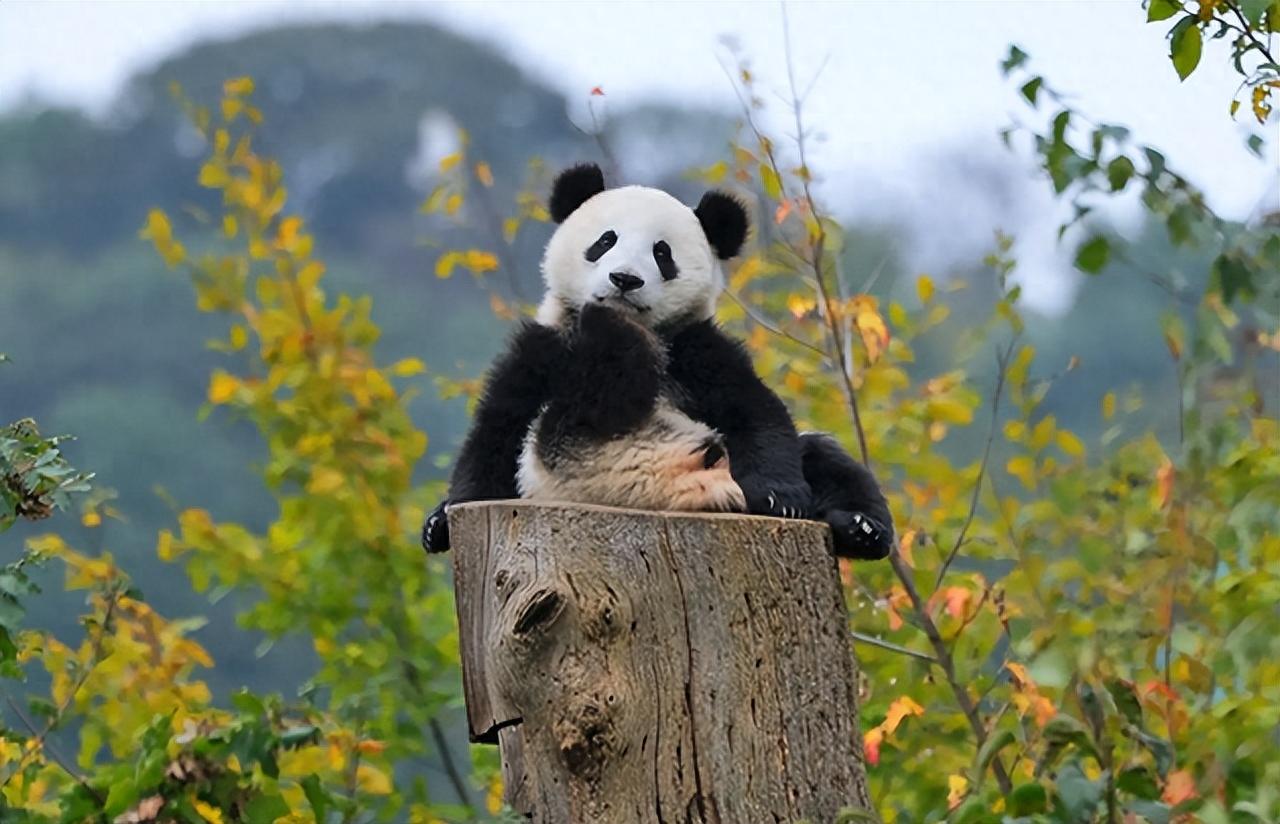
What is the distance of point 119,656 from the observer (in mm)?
4105

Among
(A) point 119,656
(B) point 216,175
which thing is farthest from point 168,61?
(A) point 119,656

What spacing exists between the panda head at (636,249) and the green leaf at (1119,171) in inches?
31.0

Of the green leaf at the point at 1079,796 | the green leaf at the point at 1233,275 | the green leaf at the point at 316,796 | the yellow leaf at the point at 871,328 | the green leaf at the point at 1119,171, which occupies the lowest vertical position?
the green leaf at the point at 1079,796

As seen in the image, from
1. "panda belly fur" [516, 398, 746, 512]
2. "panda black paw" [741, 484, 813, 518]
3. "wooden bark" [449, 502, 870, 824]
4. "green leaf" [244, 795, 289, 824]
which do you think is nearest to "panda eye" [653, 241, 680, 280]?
"panda belly fur" [516, 398, 746, 512]

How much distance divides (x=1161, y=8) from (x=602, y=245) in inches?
44.3

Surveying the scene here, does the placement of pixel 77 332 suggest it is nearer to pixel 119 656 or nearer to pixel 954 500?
pixel 119 656

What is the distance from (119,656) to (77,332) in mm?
2901

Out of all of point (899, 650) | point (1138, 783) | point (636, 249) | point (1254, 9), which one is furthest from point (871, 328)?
point (1254, 9)

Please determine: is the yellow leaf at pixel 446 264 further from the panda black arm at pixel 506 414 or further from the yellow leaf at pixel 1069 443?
the yellow leaf at pixel 1069 443

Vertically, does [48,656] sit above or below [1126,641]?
above

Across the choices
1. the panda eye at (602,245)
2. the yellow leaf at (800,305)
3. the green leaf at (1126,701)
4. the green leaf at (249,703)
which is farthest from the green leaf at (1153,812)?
the green leaf at (249,703)

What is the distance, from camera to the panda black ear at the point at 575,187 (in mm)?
3027

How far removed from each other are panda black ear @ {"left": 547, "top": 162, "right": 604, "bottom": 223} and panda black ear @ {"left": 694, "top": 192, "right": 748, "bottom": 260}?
23cm

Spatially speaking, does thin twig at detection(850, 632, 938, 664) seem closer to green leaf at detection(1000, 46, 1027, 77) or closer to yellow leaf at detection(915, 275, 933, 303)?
yellow leaf at detection(915, 275, 933, 303)
